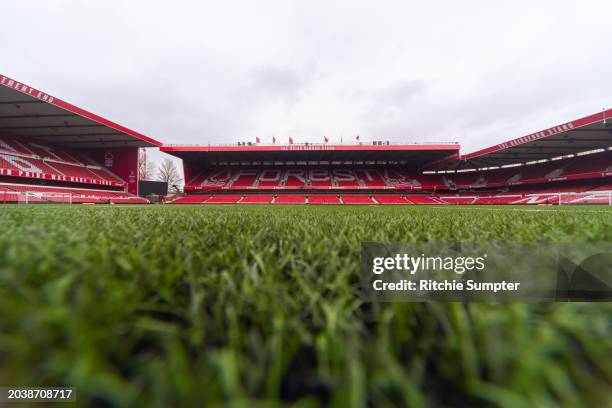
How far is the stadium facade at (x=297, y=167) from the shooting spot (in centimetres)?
1320

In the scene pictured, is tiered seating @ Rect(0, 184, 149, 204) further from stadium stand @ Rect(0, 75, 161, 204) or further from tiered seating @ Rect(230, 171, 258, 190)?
tiered seating @ Rect(230, 171, 258, 190)

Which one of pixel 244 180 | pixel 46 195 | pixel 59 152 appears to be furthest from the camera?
pixel 244 180

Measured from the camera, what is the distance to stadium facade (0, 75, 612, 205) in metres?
13.2

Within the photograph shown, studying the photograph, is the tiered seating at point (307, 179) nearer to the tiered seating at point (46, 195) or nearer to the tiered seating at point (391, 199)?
the tiered seating at point (391, 199)

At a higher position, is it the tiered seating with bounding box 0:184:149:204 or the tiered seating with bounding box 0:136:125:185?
the tiered seating with bounding box 0:136:125:185

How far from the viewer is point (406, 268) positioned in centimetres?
64

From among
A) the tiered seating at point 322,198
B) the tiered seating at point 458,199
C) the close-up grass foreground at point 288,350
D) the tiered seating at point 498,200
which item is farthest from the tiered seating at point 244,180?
the close-up grass foreground at point 288,350

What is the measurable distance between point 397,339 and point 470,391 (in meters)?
0.10

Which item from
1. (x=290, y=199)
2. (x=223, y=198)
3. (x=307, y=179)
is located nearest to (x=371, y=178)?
(x=307, y=179)

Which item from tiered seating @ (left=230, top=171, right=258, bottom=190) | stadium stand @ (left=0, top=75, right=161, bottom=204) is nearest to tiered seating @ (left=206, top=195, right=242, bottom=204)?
tiered seating @ (left=230, top=171, right=258, bottom=190)

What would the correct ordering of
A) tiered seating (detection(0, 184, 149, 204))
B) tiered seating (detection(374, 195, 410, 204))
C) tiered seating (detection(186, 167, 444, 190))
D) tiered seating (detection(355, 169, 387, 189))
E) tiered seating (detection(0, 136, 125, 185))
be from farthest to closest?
tiered seating (detection(355, 169, 387, 189))
tiered seating (detection(186, 167, 444, 190))
tiered seating (detection(374, 195, 410, 204))
tiered seating (detection(0, 136, 125, 185))
tiered seating (detection(0, 184, 149, 204))

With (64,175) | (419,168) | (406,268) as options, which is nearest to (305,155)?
(419,168)

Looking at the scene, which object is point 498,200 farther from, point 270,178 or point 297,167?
point 270,178

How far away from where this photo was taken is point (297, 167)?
25.7 meters
